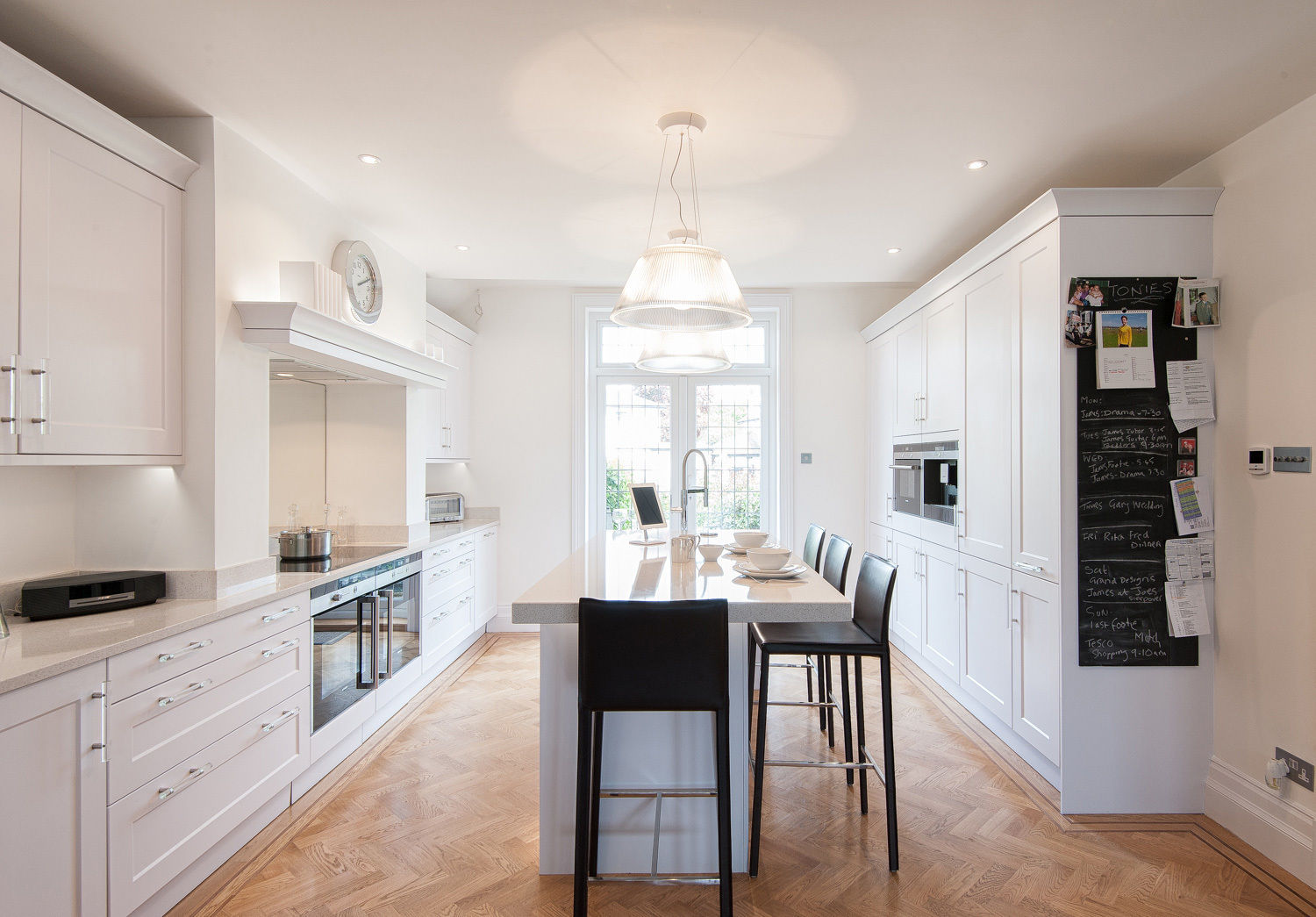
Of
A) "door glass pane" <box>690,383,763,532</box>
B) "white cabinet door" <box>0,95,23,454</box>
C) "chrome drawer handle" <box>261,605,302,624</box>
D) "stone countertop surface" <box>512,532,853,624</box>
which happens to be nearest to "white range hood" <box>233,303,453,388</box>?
"white cabinet door" <box>0,95,23,454</box>

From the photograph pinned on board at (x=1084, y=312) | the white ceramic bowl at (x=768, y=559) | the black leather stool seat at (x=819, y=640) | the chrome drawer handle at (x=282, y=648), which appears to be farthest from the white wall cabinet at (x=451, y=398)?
the photograph pinned on board at (x=1084, y=312)

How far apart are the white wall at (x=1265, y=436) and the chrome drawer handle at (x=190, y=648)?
3562 millimetres

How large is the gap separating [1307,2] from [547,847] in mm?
3298

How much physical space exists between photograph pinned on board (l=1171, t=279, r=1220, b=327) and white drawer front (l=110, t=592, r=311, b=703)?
3.56 metres

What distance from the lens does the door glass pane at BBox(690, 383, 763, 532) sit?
5645 mm

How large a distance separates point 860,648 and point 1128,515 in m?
1.22

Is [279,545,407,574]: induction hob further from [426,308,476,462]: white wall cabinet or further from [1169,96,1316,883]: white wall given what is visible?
[1169,96,1316,883]: white wall

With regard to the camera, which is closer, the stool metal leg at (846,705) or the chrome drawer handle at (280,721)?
the chrome drawer handle at (280,721)

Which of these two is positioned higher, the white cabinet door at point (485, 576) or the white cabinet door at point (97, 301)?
the white cabinet door at point (97, 301)

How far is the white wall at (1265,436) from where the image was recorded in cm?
229

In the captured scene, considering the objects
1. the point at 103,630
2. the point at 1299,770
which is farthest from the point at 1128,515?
the point at 103,630

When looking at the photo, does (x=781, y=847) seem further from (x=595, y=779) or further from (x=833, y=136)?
(x=833, y=136)

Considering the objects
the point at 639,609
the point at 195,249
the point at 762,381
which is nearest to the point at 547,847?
the point at 639,609

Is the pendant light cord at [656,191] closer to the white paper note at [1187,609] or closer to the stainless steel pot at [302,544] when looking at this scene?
the stainless steel pot at [302,544]
